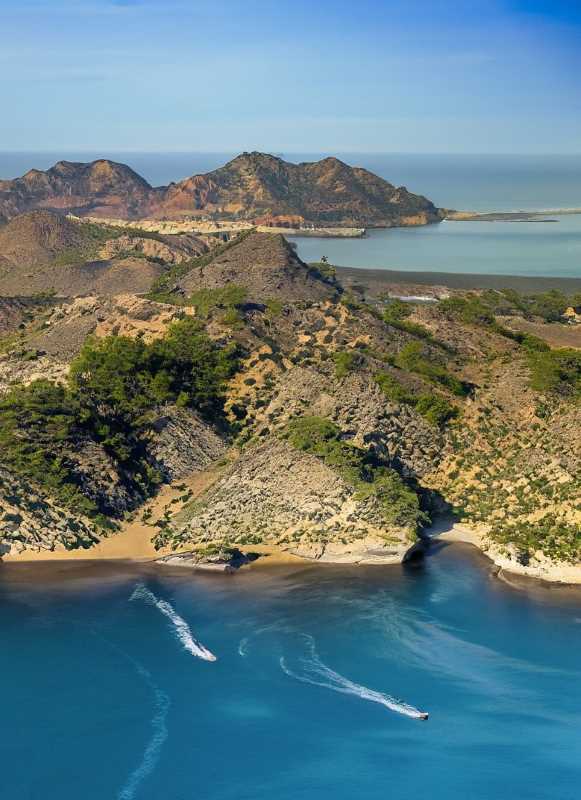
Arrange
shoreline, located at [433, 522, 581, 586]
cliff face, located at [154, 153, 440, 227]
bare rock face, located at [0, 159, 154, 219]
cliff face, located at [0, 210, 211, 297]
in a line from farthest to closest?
bare rock face, located at [0, 159, 154, 219]
cliff face, located at [154, 153, 440, 227]
cliff face, located at [0, 210, 211, 297]
shoreline, located at [433, 522, 581, 586]

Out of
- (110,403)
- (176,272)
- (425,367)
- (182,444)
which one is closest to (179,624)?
(182,444)

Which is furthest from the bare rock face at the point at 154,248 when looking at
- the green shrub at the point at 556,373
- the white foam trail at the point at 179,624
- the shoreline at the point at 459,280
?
the white foam trail at the point at 179,624

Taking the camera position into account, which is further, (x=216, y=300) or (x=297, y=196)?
(x=297, y=196)

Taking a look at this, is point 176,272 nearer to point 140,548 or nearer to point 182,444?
point 182,444

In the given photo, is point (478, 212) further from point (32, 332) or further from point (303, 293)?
point (32, 332)

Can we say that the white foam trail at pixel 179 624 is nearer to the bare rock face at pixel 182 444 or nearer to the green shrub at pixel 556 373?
the bare rock face at pixel 182 444

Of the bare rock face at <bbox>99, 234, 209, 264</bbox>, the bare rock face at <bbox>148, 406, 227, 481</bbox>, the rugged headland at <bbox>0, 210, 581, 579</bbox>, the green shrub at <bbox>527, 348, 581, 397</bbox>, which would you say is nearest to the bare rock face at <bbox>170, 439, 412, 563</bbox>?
the rugged headland at <bbox>0, 210, 581, 579</bbox>

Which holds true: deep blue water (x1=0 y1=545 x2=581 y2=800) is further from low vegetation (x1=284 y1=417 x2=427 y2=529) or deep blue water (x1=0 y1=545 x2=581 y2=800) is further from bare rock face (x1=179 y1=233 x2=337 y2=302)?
bare rock face (x1=179 y1=233 x2=337 y2=302)

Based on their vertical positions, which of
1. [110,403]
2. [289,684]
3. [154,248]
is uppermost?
[154,248]
